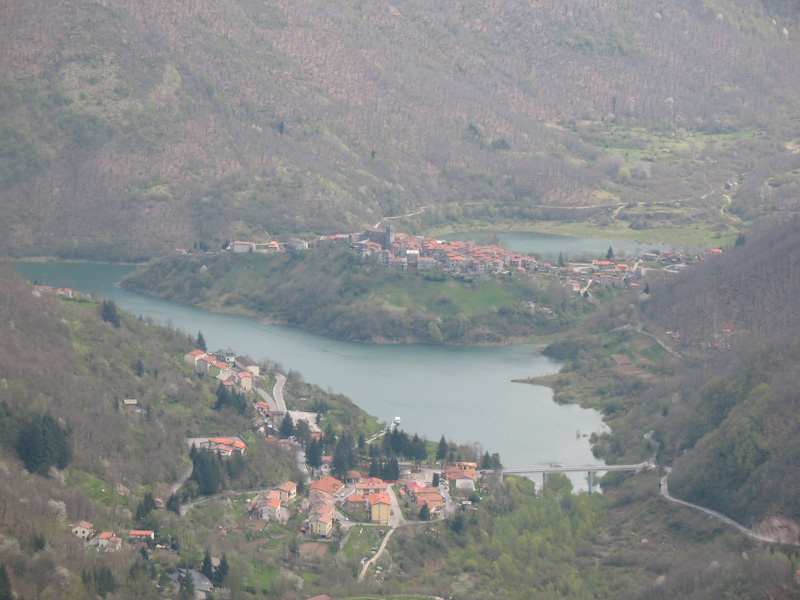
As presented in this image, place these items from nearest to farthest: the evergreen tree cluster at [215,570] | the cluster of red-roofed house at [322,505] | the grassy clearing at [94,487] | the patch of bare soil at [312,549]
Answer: the evergreen tree cluster at [215,570]
the grassy clearing at [94,487]
the patch of bare soil at [312,549]
the cluster of red-roofed house at [322,505]

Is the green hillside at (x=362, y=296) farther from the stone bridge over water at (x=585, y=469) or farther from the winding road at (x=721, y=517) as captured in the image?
the winding road at (x=721, y=517)

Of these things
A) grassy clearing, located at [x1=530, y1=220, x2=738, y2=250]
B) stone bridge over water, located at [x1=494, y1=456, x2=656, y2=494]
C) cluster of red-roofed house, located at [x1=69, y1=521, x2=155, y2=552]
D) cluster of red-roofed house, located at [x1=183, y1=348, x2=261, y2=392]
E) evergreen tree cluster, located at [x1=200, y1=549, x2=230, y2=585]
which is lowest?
evergreen tree cluster, located at [x1=200, y1=549, x2=230, y2=585]

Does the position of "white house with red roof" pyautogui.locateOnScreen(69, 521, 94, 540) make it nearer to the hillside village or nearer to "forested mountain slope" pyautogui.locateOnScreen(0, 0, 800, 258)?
the hillside village

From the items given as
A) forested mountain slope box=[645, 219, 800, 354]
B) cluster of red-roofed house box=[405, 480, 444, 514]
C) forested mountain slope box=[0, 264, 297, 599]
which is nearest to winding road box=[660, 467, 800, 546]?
cluster of red-roofed house box=[405, 480, 444, 514]

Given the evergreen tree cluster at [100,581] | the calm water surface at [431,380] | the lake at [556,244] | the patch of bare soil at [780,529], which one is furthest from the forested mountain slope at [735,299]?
the evergreen tree cluster at [100,581]

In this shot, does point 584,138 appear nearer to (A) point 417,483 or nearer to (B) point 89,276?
(B) point 89,276

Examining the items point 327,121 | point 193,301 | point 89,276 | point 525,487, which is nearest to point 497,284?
point 193,301

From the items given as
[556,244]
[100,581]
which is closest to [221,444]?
[100,581]
